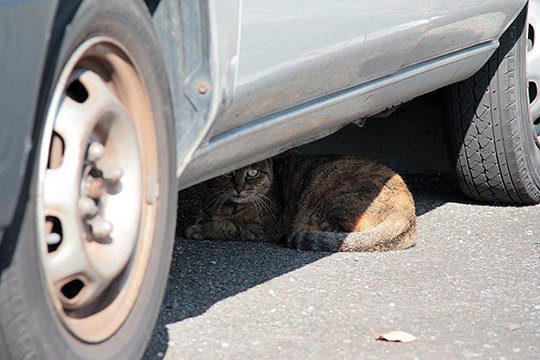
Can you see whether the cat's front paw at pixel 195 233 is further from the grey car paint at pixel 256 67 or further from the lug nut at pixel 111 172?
the lug nut at pixel 111 172

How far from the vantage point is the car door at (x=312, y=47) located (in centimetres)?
331

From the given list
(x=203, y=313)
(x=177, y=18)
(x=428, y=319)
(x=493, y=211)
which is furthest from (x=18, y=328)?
(x=493, y=211)

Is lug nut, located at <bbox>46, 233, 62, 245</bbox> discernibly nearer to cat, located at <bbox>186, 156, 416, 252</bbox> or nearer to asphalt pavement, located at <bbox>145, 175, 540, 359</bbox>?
asphalt pavement, located at <bbox>145, 175, 540, 359</bbox>

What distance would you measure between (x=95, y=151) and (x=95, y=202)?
14cm

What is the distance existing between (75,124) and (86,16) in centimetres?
27

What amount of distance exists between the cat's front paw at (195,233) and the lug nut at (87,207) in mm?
2795

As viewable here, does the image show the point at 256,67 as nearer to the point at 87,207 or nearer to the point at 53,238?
the point at 87,207

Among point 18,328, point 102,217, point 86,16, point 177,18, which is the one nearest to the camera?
point 18,328

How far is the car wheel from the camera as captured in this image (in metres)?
2.50

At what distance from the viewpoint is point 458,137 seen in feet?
19.9

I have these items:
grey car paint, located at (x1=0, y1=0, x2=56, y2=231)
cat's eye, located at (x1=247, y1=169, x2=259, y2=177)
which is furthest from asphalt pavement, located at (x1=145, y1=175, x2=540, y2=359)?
grey car paint, located at (x1=0, y1=0, x2=56, y2=231)

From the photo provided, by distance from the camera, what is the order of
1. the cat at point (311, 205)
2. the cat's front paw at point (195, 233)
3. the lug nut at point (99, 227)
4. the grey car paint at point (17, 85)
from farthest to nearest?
1. the cat's front paw at point (195, 233)
2. the cat at point (311, 205)
3. the lug nut at point (99, 227)
4. the grey car paint at point (17, 85)

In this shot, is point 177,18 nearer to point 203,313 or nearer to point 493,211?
point 203,313

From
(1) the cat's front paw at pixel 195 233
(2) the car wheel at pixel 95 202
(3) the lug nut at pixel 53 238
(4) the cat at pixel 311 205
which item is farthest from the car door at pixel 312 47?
(1) the cat's front paw at pixel 195 233
